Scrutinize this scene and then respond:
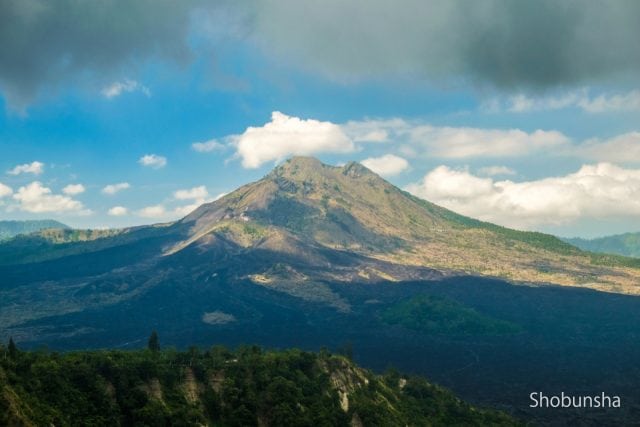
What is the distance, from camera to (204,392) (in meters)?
71.6

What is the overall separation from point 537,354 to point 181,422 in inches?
6429

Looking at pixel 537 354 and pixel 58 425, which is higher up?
pixel 58 425

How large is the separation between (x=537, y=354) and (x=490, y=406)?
74547mm

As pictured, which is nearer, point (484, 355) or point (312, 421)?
point (312, 421)

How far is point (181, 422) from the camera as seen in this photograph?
205ft

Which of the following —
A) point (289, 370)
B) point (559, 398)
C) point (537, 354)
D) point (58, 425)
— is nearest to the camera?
point (58, 425)

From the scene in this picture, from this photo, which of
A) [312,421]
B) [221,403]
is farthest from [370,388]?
[221,403]

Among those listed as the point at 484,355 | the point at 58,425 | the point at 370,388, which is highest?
the point at 58,425

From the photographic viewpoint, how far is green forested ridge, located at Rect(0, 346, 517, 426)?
57.1 meters

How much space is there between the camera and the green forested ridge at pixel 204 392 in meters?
57.1

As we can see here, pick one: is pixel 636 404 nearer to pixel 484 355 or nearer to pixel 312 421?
pixel 484 355

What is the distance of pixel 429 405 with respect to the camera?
99.1 m

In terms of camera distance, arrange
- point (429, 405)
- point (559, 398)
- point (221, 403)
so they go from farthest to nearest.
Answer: point (559, 398) < point (429, 405) < point (221, 403)

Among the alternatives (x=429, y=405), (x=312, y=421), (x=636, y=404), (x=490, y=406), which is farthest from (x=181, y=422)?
(x=636, y=404)
